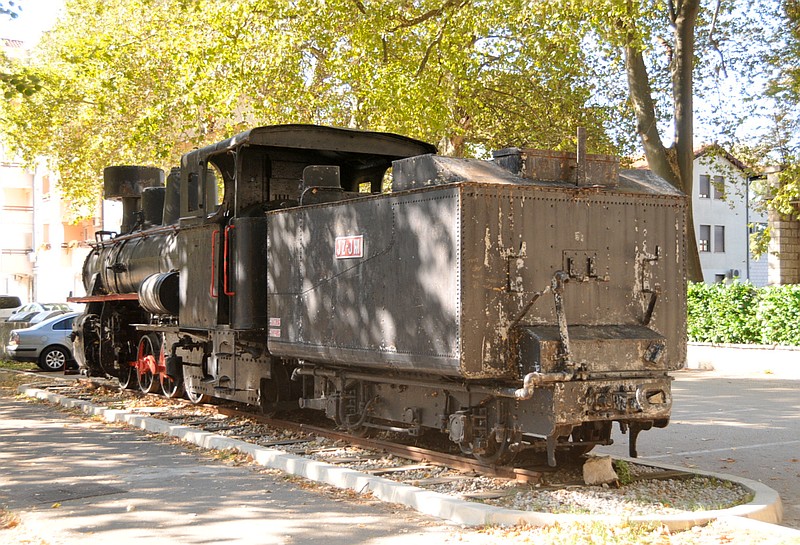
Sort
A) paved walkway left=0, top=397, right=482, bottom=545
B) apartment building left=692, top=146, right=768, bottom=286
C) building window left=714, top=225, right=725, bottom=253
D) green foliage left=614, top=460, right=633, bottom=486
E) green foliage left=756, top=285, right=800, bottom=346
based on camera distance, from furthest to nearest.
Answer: building window left=714, top=225, right=725, bottom=253 → apartment building left=692, top=146, right=768, bottom=286 → green foliage left=756, top=285, right=800, bottom=346 → green foliage left=614, top=460, right=633, bottom=486 → paved walkway left=0, top=397, right=482, bottom=545

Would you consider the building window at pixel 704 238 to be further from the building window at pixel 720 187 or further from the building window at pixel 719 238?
the building window at pixel 720 187

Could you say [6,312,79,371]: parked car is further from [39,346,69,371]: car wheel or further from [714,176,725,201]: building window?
[714,176,725,201]: building window

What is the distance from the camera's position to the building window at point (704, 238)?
54.4 metres

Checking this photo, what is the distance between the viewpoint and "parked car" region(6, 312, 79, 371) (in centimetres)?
2123

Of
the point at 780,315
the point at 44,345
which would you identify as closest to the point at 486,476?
the point at 780,315

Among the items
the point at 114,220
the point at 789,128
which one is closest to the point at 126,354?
the point at 789,128

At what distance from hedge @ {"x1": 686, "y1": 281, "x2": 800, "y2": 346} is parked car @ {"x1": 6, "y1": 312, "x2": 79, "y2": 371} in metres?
14.2

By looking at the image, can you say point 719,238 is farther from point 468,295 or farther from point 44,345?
point 468,295

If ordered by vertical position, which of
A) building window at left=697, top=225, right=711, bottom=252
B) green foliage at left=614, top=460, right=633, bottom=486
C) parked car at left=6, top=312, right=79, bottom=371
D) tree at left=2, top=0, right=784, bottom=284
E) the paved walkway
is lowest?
the paved walkway

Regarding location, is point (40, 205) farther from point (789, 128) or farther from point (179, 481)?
point (179, 481)

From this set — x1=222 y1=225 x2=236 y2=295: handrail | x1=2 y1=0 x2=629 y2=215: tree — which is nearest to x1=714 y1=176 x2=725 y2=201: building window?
x1=2 y1=0 x2=629 y2=215: tree

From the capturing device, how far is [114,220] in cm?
5131

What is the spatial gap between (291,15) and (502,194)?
15092mm

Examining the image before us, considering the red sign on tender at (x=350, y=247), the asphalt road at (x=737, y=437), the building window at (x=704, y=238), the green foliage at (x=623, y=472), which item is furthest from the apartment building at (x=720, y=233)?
the green foliage at (x=623, y=472)
